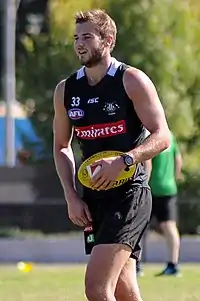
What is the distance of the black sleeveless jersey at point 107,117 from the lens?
622 cm

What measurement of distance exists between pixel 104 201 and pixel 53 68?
12.2m

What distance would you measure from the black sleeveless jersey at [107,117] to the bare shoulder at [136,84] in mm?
38

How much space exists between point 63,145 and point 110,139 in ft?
1.46

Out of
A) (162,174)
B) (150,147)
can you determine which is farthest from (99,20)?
(162,174)

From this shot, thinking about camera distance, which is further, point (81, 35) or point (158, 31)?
point (158, 31)

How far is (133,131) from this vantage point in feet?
20.6

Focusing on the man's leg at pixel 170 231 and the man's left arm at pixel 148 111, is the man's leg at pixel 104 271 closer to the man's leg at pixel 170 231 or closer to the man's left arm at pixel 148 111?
the man's left arm at pixel 148 111

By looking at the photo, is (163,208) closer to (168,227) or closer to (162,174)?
(168,227)

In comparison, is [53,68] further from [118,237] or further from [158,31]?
[118,237]

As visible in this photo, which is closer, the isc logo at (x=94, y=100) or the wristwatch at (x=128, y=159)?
the wristwatch at (x=128, y=159)

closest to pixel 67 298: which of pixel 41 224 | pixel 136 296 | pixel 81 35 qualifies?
pixel 136 296

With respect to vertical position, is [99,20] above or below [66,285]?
above

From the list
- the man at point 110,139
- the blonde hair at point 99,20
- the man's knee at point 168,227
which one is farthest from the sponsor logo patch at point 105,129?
the man's knee at point 168,227

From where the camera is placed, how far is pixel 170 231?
12391 millimetres
